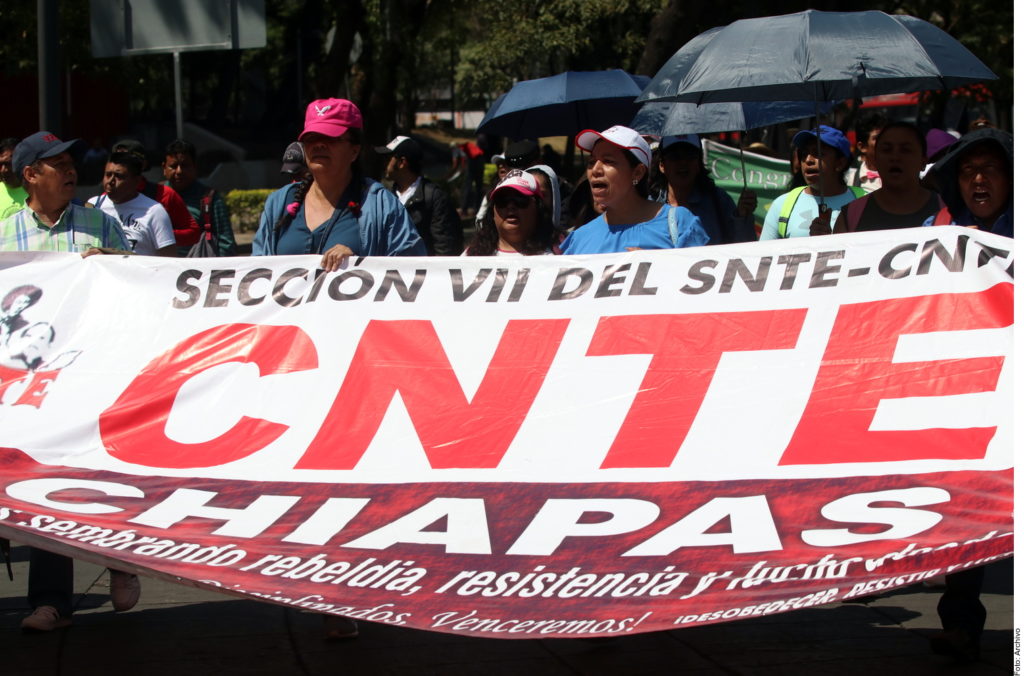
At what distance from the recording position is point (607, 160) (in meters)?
4.97

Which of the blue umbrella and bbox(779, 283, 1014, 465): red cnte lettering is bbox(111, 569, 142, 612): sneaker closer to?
bbox(779, 283, 1014, 465): red cnte lettering

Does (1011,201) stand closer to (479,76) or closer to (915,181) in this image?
(915,181)

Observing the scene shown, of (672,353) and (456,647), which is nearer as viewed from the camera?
(672,353)

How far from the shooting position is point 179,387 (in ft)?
14.7

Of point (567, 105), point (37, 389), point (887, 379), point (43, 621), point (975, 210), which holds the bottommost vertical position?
point (43, 621)

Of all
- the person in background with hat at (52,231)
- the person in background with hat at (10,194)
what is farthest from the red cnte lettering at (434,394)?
the person in background with hat at (10,194)

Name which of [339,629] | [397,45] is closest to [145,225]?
[339,629]

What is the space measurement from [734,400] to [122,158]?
389 cm

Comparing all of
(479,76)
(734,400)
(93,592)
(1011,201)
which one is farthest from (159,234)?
(479,76)

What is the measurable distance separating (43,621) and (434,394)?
185 centimetres

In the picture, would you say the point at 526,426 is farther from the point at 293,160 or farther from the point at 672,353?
the point at 293,160

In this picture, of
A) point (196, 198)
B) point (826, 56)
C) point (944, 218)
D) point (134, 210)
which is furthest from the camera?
point (196, 198)

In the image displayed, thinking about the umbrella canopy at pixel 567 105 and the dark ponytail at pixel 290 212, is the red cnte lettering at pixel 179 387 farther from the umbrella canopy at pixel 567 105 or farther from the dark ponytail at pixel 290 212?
the umbrella canopy at pixel 567 105

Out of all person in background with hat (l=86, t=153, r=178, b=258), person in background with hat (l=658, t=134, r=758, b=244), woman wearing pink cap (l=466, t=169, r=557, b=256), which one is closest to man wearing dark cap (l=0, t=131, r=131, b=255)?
person in background with hat (l=86, t=153, r=178, b=258)
